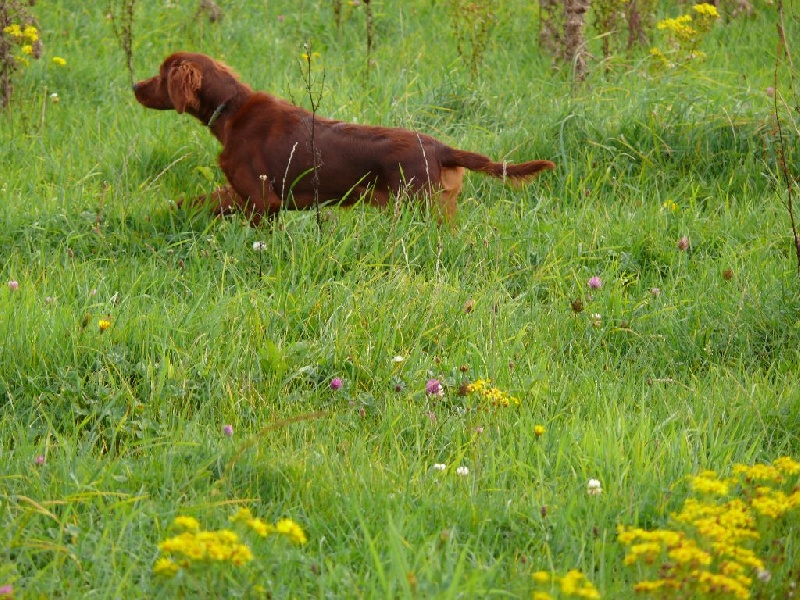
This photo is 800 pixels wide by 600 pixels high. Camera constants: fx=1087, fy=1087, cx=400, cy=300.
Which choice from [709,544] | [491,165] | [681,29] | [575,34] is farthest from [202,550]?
[575,34]

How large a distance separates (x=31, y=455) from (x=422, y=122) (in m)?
3.20

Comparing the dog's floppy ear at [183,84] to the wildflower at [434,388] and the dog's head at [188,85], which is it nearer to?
the dog's head at [188,85]

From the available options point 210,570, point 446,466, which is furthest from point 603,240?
point 210,570

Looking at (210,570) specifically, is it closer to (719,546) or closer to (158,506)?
(158,506)

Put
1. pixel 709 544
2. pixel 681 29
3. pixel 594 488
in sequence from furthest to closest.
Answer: pixel 681 29 < pixel 594 488 < pixel 709 544

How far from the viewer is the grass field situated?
226cm

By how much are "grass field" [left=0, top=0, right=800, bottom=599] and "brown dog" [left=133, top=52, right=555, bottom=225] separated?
15cm

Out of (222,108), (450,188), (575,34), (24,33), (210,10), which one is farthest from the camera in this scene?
(210,10)

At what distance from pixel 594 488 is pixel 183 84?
9.28 ft

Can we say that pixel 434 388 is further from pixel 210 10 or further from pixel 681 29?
pixel 210 10

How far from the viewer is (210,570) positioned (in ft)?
6.33

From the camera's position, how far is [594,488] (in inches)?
98.8

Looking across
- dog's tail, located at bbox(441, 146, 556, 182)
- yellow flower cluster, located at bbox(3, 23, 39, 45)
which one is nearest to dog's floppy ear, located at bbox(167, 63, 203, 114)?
yellow flower cluster, located at bbox(3, 23, 39, 45)

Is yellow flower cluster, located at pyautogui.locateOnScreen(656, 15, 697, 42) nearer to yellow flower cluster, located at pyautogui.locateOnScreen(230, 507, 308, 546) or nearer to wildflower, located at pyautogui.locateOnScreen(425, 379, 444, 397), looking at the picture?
wildflower, located at pyautogui.locateOnScreen(425, 379, 444, 397)
